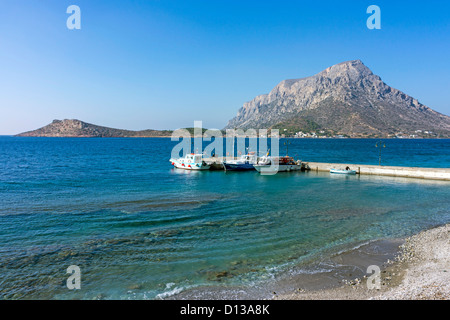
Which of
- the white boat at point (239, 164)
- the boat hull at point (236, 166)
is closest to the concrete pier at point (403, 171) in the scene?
the white boat at point (239, 164)

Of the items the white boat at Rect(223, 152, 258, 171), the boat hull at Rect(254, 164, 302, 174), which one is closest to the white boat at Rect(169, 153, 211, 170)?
the white boat at Rect(223, 152, 258, 171)

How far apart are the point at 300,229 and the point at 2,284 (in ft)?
60.8

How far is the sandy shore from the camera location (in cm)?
1192

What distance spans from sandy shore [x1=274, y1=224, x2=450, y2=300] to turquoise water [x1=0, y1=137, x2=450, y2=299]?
9.43ft

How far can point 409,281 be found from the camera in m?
13.5

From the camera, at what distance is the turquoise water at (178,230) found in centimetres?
1459

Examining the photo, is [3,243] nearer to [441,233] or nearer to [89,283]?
[89,283]

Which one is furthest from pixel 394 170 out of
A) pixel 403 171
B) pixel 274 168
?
pixel 274 168

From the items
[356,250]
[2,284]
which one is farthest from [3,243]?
[356,250]

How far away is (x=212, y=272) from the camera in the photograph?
15250 mm

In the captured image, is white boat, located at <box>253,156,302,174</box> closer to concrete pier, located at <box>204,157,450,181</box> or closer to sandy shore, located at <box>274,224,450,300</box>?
concrete pier, located at <box>204,157,450,181</box>

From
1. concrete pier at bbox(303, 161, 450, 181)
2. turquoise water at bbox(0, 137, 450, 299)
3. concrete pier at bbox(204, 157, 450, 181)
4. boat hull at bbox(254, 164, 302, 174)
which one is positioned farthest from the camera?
boat hull at bbox(254, 164, 302, 174)

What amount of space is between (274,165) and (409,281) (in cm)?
5013
